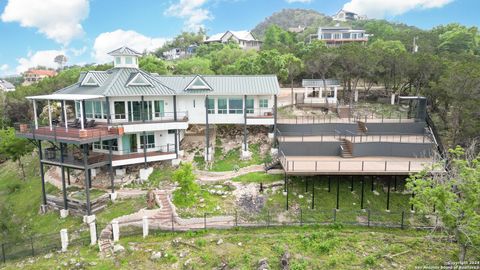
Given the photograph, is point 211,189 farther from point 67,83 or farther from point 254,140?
point 67,83

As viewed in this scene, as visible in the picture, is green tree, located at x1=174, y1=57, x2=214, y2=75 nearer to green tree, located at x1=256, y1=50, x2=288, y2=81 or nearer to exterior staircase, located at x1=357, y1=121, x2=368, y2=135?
green tree, located at x1=256, y1=50, x2=288, y2=81

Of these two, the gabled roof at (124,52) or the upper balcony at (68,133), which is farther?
the gabled roof at (124,52)

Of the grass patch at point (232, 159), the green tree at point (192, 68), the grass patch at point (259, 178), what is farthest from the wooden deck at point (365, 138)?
the green tree at point (192, 68)

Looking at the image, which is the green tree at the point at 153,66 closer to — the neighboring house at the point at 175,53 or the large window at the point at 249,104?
the large window at the point at 249,104

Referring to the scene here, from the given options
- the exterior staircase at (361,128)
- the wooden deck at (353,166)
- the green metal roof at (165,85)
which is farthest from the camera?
the exterior staircase at (361,128)

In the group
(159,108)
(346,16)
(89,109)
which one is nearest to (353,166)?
(159,108)

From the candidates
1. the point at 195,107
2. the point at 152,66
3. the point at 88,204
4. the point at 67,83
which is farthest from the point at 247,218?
the point at 67,83
